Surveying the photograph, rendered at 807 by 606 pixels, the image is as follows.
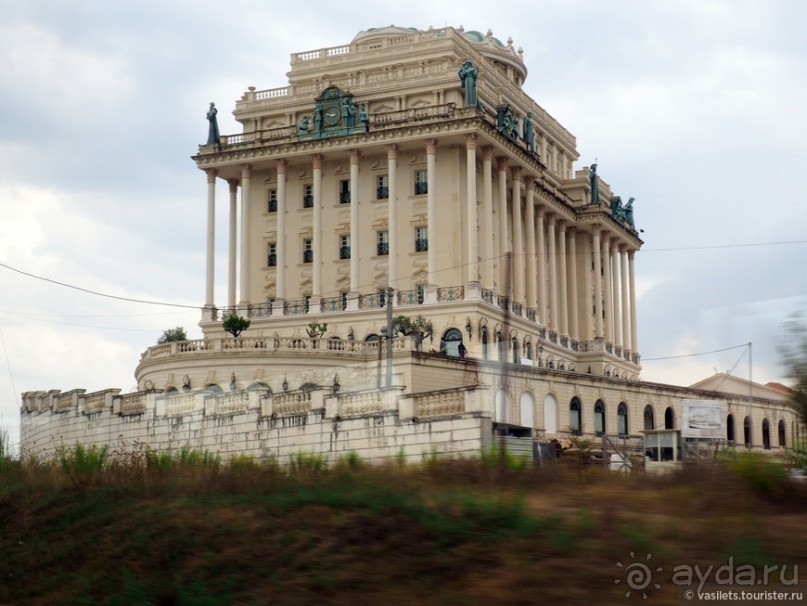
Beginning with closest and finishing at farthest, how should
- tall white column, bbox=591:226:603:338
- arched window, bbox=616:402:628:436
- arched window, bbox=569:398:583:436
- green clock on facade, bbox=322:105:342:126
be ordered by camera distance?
arched window, bbox=569:398:583:436, arched window, bbox=616:402:628:436, green clock on facade, bbox=322:105:342:126, tall white column, bbox=591:226:603:338

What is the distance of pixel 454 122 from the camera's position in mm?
62312

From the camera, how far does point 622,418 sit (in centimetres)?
4506

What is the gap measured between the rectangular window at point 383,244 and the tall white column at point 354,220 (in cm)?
124

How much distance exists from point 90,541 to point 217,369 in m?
29.5

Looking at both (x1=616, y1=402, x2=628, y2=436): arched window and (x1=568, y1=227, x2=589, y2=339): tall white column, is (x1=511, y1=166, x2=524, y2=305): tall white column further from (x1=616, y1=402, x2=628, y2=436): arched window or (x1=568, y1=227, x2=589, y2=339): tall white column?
(x1=616, y1=402, x2=628, y2=436): arched window

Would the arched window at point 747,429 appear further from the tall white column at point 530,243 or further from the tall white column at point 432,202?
the tall white column at point 530,243

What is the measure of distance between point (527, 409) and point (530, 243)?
32.2m

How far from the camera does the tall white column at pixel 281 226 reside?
6662 centimetres

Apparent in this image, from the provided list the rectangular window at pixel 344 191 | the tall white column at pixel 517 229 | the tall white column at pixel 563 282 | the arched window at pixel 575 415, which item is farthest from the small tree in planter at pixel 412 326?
the tall white column at pixel 563 282

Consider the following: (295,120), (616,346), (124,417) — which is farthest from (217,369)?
(616,346)

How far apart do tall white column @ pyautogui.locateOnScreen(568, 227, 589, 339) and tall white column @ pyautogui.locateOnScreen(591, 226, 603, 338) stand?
145 centimetres

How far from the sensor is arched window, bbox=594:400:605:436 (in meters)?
43.5

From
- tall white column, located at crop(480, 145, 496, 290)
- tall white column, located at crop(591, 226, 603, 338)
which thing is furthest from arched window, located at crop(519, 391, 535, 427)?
tall white column, located at crop(591, 226, 603, 338)

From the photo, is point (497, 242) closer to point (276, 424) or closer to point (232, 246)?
point (232, 246)
